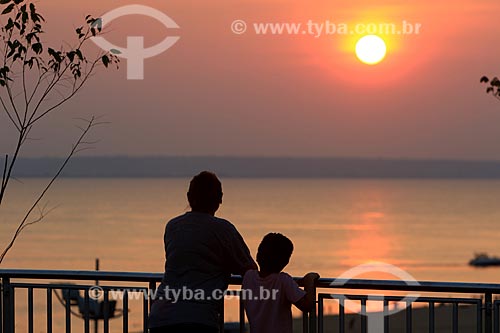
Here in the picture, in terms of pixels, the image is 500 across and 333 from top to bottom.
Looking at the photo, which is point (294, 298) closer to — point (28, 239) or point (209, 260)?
point (209, 260)

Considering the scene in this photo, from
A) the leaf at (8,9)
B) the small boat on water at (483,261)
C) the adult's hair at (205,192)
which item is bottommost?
the adult's hair at (205,192)

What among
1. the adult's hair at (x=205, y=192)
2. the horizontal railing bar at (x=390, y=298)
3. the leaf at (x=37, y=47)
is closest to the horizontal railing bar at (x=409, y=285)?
the horizontal railing bar at (x=390, y=298)

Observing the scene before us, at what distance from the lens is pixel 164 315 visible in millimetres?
6723

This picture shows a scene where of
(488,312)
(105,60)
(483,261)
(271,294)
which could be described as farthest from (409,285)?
(483,261)

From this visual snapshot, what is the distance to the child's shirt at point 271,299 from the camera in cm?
682

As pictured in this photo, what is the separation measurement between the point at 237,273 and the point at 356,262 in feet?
244

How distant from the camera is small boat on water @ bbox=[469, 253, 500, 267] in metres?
86.8

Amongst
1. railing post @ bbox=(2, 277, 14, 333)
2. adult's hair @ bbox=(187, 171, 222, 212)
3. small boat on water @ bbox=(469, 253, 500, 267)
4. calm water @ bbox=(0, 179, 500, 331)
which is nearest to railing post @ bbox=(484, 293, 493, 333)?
adult's hair @ bbox=(187, 171, 222, 212)

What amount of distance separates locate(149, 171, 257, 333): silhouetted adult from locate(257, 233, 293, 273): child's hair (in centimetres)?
10

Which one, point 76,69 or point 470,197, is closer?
point 76,69

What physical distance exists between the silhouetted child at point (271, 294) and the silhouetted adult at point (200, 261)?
112 millimetres

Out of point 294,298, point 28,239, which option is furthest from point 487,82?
point 28,239

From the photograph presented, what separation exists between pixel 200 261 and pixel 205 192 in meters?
0.41

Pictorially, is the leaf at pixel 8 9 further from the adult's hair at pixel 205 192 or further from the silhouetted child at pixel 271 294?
the silhouetted child at pixel 271 294
